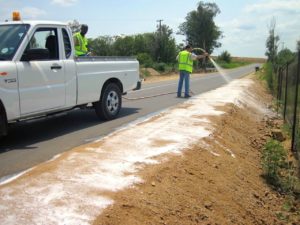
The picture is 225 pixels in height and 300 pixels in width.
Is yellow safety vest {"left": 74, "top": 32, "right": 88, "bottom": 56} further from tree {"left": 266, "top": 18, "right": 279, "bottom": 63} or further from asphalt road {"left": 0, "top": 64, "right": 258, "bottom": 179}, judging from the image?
tree {"left": 266, "top": 18, "right": 279, "bottom": 63}

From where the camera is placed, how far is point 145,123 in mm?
8961

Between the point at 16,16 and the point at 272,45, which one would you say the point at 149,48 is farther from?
the point at 16,16

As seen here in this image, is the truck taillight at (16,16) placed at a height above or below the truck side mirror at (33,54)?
above

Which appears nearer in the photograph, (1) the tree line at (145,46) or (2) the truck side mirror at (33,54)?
(2) the truck side mirror at (33,54)

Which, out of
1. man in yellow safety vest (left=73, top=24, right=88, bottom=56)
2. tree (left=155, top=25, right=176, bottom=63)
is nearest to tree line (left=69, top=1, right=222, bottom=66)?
tree (left=155, top=25, right=176, bottom=63)

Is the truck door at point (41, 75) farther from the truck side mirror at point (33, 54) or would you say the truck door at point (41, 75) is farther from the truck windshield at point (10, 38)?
the truck windshield at point (10, 38)

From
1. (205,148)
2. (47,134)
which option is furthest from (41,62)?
(205,148)

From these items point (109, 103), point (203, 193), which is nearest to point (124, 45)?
point (109, 103)

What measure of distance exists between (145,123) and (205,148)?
199cm

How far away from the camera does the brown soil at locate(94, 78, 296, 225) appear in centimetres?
443

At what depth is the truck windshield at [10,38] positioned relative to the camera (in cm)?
686

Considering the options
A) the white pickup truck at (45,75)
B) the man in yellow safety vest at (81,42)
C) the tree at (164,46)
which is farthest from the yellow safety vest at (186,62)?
the tree at (164,46)

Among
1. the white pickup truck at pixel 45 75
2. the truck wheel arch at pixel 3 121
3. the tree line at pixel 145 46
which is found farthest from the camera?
the tree line at pixel 145 46

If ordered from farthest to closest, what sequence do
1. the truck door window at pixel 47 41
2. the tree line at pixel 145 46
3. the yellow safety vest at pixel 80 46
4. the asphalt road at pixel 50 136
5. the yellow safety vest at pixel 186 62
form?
the tree line at pixel 145 46 → the yellow safety vest at pixel 186 62 → the yellow safety vest at pixel 80 46 → the truck door window at pixel 47 41 → the asphalt road at pixel 50 136
